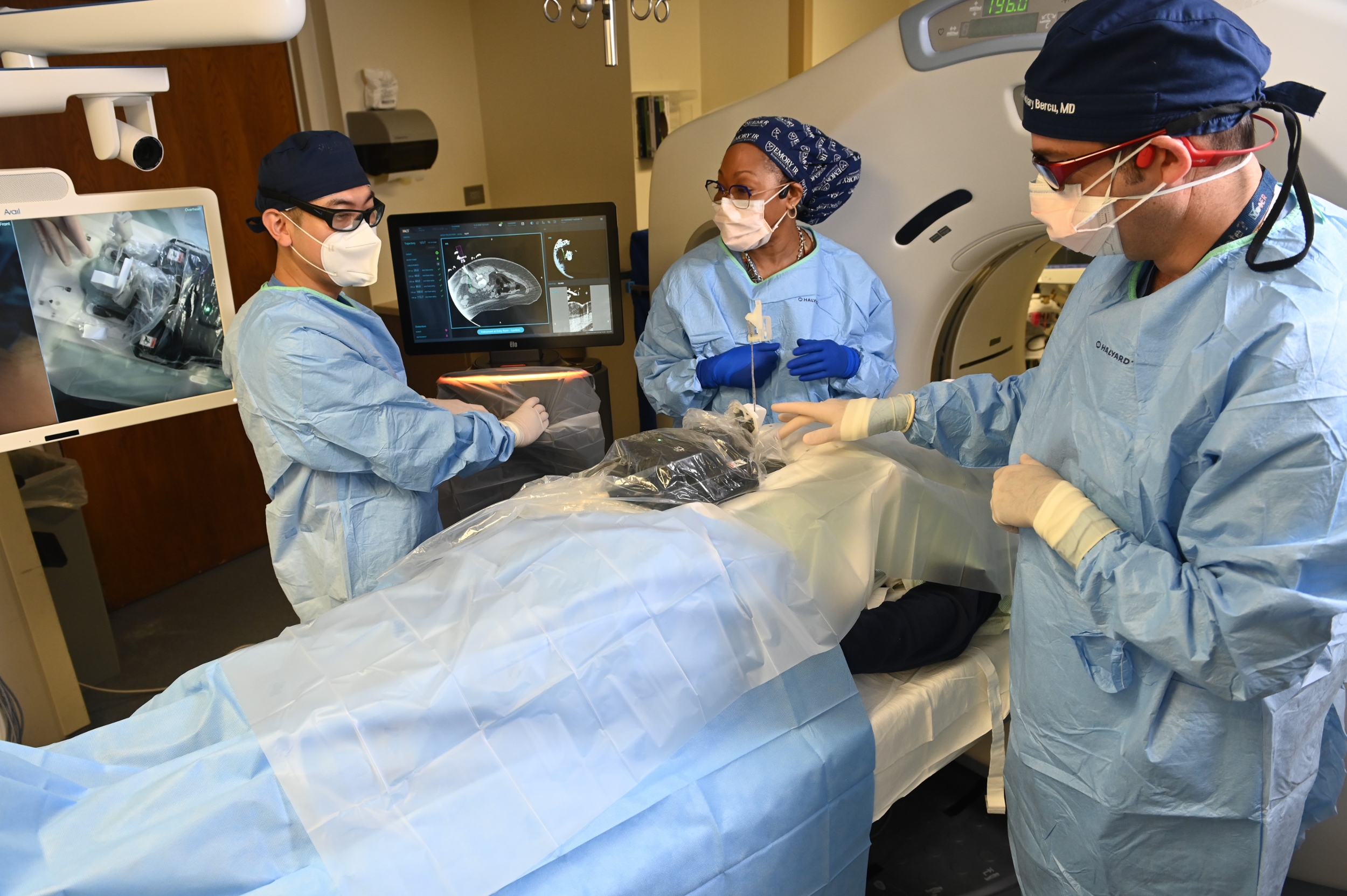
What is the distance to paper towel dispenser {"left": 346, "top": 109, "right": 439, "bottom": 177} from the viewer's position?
3252mm

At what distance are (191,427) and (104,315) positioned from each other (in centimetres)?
145

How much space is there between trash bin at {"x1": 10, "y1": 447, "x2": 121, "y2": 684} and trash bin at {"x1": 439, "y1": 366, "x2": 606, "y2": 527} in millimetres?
1120

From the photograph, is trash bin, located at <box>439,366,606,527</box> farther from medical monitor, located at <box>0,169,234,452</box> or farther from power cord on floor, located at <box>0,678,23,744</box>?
power cord on floor, located at <box>0,678,23,744</box>

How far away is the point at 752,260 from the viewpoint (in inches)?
80.9

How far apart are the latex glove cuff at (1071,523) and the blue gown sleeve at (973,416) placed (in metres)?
0.37

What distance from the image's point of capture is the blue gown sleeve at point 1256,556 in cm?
91

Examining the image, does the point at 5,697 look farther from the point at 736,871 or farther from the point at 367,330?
the point at 736,871

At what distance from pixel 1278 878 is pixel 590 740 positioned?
93 centimetres

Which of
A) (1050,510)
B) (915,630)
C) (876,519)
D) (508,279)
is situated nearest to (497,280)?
(508,279)

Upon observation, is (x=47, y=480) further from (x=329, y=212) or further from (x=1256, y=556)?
(x=1256, y=556)

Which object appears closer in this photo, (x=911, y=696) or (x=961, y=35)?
(x=911, y=696)

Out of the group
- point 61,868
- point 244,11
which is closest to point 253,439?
point 244,11

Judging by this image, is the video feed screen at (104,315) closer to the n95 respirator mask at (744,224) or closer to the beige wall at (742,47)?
Result: the n95 respirator mask at (744,224)

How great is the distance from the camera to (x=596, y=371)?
95.7 inches
